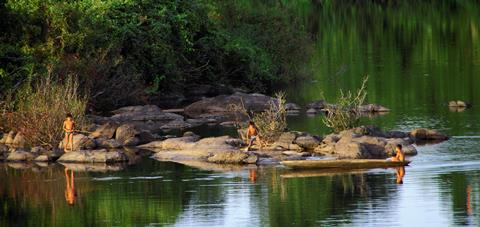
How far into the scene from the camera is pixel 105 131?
Answer: 164 ft

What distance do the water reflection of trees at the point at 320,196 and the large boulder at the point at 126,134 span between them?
10.7 m

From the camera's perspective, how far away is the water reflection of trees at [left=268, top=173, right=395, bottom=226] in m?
32.6

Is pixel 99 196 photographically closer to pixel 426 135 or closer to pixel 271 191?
pixel 271 191

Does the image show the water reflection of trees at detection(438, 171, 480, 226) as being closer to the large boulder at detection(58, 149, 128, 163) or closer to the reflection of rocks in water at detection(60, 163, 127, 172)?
the reflection of rocks in water at detection(60, 163, 127, 172)

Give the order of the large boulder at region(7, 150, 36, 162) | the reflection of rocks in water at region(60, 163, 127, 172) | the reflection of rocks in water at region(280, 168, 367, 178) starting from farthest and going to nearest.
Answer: the large boulder at region(7, 150, 36, 162) < the reflection of rocks in water at region(60, 163, 127, 172) < the reflection of rocks in water at region(280, 168, 367, 178)

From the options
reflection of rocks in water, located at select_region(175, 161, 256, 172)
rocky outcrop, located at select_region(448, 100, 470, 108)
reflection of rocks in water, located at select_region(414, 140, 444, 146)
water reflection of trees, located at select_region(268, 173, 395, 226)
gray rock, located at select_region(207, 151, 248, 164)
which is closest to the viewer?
water reflection of trees, located at select_region(268, 173, 395, 226)

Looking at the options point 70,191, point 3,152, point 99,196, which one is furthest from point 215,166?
point 3,152

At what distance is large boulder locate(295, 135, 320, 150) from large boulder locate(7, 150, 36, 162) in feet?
29.9

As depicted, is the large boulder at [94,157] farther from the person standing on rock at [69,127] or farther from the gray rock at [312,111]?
the gray rock at [312,111]

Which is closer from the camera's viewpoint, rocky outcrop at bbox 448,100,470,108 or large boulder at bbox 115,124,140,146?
large boulder at bbox 115,124,140,146

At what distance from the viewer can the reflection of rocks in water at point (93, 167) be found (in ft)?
141

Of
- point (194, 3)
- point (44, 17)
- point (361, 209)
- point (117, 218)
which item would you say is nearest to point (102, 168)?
point (117, 218)

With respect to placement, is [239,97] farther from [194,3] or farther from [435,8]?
[435,8]

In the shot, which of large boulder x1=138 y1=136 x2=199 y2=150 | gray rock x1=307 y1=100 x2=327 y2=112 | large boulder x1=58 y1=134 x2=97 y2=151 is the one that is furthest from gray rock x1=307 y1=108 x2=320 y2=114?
large boulder x1=58 y1=134 x2=97 y2=151
